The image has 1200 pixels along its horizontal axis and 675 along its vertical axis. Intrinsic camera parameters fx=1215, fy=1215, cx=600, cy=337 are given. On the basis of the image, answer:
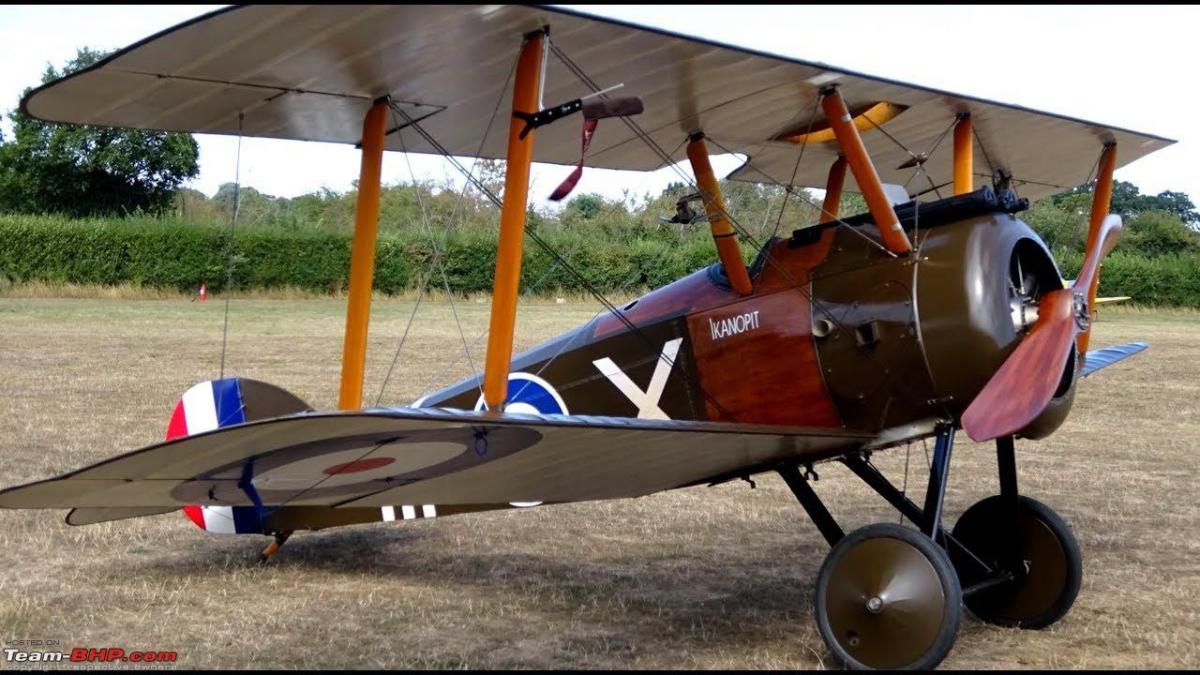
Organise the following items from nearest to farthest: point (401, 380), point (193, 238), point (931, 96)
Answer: point (931, 96) → point (401, 380) → point (193, 238)

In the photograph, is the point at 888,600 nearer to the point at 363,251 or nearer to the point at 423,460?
the point at 423,460

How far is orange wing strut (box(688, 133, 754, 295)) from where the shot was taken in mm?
5371

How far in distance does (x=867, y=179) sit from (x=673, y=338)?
1158mm

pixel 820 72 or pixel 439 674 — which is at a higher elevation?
pixel 820 72

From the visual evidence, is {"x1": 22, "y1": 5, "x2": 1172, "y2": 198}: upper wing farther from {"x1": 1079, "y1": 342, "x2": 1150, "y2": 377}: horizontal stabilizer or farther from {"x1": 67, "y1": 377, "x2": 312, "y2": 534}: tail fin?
{"x1": 67, "y1": 377, "x2": 312, "y2": 534}: tail fin

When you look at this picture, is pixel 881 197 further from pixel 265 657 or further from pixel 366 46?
pixel 265 657

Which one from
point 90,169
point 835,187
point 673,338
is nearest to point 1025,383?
point 673,338

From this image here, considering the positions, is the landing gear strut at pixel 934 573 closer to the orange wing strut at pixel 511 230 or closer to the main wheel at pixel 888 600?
the main wheel at pixel 888 600

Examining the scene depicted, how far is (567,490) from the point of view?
513 centimetres

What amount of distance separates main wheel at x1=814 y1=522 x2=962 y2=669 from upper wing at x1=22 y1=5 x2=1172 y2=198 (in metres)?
2.04

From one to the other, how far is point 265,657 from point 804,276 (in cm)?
274

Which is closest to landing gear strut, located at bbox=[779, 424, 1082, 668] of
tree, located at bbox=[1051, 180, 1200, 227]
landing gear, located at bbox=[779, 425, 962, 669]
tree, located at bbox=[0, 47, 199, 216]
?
landing gear, located at bbox=[779, 425, 962, 669]

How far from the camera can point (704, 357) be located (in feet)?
17.9

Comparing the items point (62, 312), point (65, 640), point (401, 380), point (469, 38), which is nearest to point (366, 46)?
point (469, 38)
